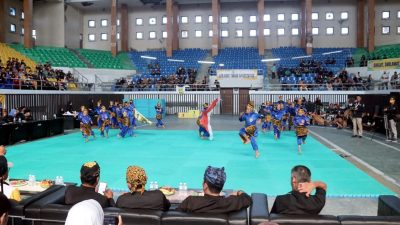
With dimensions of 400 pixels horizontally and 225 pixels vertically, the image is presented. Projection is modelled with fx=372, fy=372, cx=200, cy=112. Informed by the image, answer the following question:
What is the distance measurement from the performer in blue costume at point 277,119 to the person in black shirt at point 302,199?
14.7 meters

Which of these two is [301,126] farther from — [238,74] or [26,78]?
[238,74]

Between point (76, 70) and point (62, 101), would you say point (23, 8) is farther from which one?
point (62, 101)

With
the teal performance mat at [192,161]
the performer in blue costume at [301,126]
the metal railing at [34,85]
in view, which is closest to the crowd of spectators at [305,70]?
the teal performance mat at [192,161]

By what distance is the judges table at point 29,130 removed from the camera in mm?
17062

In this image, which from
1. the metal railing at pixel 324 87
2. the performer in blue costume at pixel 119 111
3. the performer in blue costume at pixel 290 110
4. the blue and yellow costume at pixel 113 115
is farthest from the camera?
the metal railing at pixel 324 87

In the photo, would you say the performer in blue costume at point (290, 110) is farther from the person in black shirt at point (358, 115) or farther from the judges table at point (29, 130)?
the judges table at point (29, 130)

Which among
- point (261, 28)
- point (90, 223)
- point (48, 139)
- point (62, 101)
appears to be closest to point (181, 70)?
point (261, 28)

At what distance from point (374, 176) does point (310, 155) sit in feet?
12.4

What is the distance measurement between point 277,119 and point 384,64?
56.1 ft

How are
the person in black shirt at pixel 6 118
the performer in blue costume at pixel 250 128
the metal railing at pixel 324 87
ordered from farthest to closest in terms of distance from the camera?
the metal railing at pixel 324 87
the person in black shirt at pixel 6 118
the performer in blue costume at pixel 250 128

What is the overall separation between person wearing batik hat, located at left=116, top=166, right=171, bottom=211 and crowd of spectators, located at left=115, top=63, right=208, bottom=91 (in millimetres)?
32154

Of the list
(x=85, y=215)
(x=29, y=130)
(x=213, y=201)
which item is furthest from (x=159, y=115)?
(x=85, y=215)

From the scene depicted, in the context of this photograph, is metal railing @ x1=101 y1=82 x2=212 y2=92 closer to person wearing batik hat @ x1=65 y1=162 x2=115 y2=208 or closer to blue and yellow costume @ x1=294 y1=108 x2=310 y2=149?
blue and yellow costume @ x1=294 y1=108 x2=310 y2=149

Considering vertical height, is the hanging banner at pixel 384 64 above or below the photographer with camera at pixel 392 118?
above
